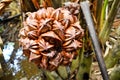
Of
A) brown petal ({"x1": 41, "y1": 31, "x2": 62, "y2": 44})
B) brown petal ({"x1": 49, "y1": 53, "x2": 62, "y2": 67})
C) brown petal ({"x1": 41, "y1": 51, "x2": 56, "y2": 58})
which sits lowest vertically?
brown petal ({"x1": 49, "y1": 53, "x2": 62, "y2": 67})

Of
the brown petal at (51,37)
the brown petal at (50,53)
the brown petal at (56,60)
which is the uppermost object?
the brown petal at (51,37)

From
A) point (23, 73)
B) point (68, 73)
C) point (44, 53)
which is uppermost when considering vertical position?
point (44, 53)

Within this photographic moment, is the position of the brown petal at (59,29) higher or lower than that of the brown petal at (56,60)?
higher

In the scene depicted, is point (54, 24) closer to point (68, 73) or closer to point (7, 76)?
point (68, 73)

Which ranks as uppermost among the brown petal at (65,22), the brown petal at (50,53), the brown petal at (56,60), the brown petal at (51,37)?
the brown petal at (65,22)

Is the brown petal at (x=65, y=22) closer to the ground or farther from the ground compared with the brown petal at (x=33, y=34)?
farther from the ground

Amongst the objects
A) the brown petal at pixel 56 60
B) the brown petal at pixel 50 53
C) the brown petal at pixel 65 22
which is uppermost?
the brown petal at pixel 65 22

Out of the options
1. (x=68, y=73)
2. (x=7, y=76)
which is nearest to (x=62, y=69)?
(x=68, y=73)

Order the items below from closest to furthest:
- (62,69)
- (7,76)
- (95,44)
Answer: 1. (95,44)
2. (62,69)
3. (7,76)
